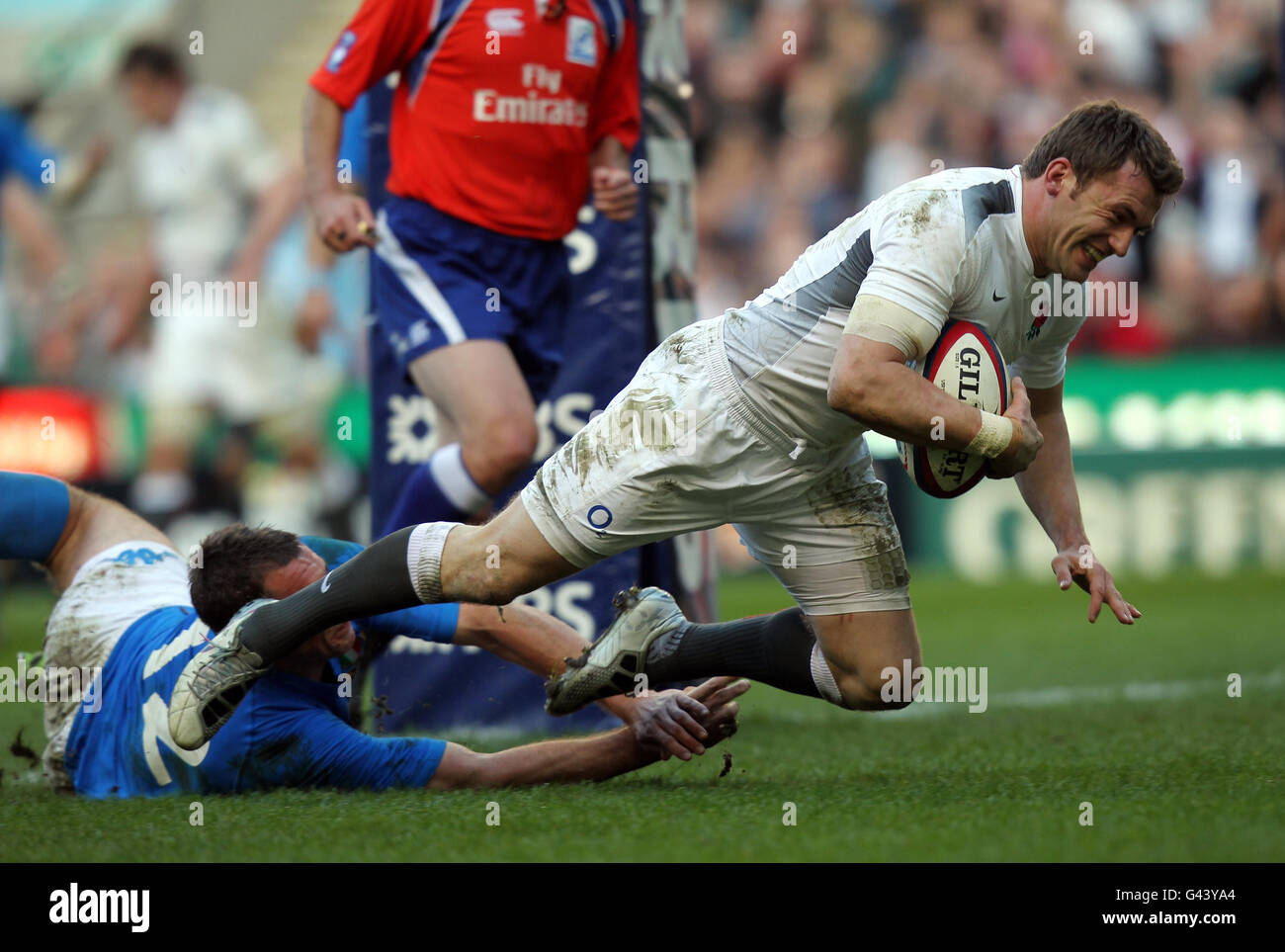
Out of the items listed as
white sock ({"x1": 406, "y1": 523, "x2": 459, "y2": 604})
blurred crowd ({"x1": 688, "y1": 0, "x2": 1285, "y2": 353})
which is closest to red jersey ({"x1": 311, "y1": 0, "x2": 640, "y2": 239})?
white sock ({"x1": 406, "y1": 523, "x2": 459, "y2": 604})

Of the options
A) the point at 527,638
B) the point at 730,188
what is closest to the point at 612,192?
the point at 527,638

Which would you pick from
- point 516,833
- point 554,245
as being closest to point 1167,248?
point 554,245

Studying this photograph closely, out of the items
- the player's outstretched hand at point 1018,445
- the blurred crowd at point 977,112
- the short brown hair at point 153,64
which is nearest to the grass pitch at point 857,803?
the player's outstretched hand at point 1018,445

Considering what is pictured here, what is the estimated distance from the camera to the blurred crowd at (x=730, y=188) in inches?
482

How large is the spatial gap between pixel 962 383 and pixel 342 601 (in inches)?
60.9

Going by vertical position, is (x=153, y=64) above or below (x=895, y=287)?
above

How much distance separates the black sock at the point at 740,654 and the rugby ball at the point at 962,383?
2.41ft

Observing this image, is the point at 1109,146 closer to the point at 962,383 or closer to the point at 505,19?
the point at 962,383

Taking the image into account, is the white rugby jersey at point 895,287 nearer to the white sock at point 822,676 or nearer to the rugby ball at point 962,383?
the rugby ball at point 962,383

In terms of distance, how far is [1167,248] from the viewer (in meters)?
13.2

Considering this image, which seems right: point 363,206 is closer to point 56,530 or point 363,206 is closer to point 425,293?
point 425,293

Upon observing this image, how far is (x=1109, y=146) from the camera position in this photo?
3.80 metres

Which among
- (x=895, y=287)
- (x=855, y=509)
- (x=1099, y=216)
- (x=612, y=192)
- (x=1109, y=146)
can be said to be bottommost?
(x=855, y=509)

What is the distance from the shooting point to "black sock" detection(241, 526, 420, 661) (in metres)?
4.10
